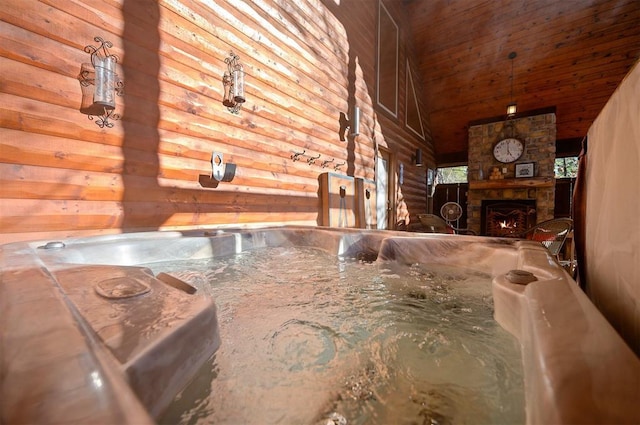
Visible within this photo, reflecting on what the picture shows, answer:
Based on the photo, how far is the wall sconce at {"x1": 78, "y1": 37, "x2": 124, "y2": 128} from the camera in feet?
5.32

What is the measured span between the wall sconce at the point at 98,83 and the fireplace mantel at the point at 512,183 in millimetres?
6387

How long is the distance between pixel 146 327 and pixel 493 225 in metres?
6.73

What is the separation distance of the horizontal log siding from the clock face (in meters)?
4.25

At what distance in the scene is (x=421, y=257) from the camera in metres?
1.56

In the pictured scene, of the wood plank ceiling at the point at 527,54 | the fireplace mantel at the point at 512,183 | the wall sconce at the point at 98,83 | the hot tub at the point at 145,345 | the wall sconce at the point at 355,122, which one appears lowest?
the hot tub at the point at 145,345

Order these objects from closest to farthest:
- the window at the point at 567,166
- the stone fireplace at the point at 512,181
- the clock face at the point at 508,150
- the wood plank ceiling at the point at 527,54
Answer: the wood plank ceiling at the point at 527,54 → the stone fireplace at the point at 512,181 → the clock face at the point at 508,150 → the window at the point at 567,166

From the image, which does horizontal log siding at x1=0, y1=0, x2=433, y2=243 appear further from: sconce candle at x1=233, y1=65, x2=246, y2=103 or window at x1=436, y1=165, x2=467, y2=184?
window at x1=436, y1=165, x2=467, y2=184

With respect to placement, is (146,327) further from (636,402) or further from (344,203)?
(344,203)

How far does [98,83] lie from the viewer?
5.31 ft

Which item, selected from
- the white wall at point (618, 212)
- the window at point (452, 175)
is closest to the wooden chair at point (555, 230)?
the white wall at point (618, 212)

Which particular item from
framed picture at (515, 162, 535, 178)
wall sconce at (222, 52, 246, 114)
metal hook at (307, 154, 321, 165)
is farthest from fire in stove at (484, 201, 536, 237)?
wall sconce at (222, 52, 246, 114)

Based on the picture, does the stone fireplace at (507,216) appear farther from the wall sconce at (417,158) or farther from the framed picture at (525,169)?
the wall sconce at (417,158)

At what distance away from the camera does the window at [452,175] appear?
8.08 meters

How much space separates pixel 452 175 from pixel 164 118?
8.39 meters
